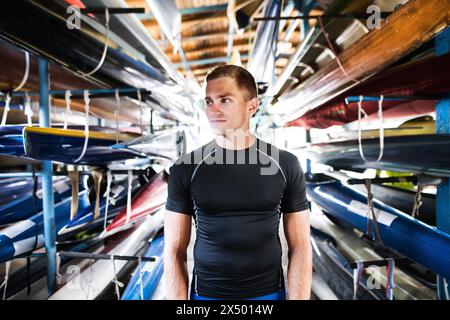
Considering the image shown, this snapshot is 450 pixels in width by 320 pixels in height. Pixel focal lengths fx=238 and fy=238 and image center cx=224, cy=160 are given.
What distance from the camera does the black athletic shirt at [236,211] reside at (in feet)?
3.32

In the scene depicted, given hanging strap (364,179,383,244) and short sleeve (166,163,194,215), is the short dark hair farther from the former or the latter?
hanging strap (364,179,383,244)

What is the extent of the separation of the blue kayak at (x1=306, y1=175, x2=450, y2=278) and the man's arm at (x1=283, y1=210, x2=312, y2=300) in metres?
0.81

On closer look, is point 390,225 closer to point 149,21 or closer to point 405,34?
point 405,34

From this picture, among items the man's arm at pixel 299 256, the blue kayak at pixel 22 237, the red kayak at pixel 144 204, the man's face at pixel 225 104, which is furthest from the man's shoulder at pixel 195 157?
the blue kayak at pixel 22 237

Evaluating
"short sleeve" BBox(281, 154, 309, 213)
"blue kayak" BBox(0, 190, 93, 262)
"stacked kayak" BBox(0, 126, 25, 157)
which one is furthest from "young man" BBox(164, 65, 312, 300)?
"blue kayak" BBox(0, 190, 93, 262)

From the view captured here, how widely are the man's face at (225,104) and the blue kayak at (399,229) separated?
129 centimetres

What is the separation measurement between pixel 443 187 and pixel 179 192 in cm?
159

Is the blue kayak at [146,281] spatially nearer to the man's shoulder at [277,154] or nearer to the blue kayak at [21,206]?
the blue kayak at [21,206]

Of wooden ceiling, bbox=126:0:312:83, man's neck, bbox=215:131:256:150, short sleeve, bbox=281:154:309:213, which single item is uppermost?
wooden ceiling, bbox=126:0:312:83

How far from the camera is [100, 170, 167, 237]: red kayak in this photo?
204 cm

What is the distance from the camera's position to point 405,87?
1.44 meters

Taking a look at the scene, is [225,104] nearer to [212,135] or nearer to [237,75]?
[237,75]
